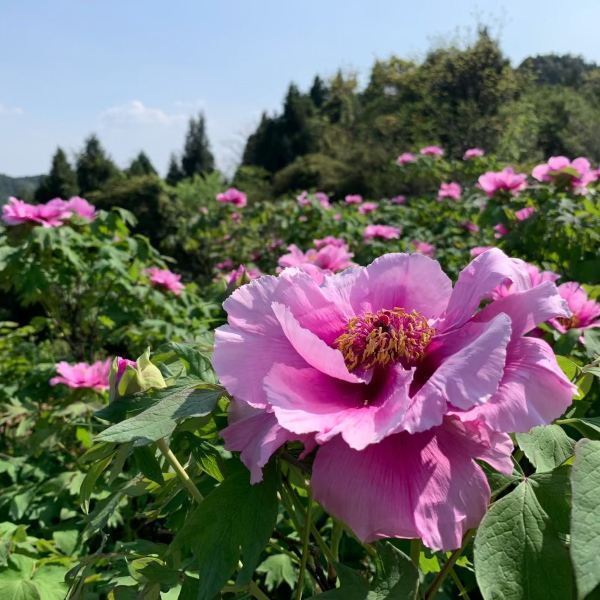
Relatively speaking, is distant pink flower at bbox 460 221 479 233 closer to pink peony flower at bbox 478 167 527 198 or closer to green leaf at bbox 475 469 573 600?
pink peony flower at bbox 478 167 527 198

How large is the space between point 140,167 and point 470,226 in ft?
61.1

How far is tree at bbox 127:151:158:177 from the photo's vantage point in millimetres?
22016

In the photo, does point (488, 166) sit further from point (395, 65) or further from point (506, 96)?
point (395, 65)

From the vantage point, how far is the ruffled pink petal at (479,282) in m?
0.64

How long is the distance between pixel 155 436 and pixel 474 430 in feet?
0.90

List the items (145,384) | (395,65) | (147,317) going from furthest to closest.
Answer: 1. (395,65)
2. (147,317)
3. (145,384)

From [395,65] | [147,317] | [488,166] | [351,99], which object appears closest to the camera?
[147,317]

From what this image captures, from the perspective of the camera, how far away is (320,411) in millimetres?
593

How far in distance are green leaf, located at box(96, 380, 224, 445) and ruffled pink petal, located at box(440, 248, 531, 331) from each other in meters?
0.25

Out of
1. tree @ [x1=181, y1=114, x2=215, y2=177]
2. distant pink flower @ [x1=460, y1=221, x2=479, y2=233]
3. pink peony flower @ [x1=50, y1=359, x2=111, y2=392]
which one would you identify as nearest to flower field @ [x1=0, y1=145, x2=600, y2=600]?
pink peony flower @ [x1=50, y1=359, x2=111, y2=392]

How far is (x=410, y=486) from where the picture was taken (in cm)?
56

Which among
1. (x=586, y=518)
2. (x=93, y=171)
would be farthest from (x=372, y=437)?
(x=93, y=171)

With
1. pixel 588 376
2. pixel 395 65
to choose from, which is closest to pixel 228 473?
pixel 588 376

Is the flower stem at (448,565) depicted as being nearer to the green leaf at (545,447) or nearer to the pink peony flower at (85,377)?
the green leaf at (545,447)
